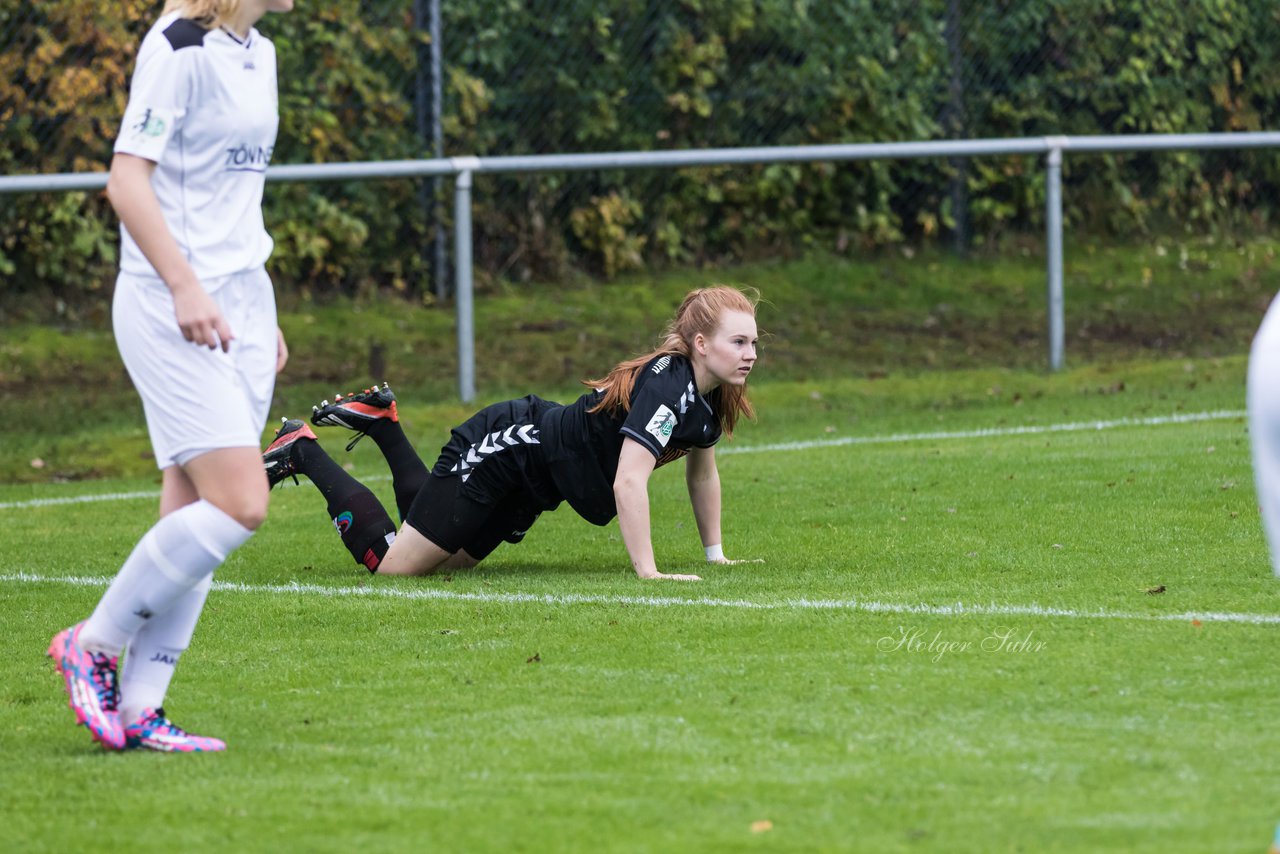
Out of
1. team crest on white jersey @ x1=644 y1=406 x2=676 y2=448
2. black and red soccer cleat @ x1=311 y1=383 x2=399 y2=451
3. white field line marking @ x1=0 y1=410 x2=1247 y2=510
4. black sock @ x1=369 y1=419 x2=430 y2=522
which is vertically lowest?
white field line marking @ x1=0 y1=410 x2=1247 y2=510

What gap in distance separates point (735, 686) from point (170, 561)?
1425 millimetres

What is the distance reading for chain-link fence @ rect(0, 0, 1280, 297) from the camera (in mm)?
12797

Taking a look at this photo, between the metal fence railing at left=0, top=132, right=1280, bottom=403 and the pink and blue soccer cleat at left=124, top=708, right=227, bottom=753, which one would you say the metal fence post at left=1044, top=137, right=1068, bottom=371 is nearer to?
the metal fence railing at left=0, top=132, right=1280, bottom=403

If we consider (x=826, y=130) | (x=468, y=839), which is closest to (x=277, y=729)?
(x=468, y=839)

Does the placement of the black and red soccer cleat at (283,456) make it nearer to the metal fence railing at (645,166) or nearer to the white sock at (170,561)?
the white sock at (170,561)

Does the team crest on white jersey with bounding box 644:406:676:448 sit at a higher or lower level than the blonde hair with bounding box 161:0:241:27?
lower

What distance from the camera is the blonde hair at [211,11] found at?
168 inches

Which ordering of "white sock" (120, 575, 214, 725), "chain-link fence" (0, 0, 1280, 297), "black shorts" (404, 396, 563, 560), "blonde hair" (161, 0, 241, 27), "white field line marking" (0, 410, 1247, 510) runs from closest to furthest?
"blonde hair" (161, 0, 241, 27), "white sock" (120, 575, 214, 725), "black shorts" (404, 396, 563, 560), "white field line marking" (0, 410, 1247, 510), "chain-link fence" (0, 0, 1280, 297)

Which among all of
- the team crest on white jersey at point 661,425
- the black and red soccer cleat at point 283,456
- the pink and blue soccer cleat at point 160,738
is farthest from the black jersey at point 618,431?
the pink and blue soccer cleat at point 160,738

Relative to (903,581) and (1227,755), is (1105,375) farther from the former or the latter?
(1227,755)

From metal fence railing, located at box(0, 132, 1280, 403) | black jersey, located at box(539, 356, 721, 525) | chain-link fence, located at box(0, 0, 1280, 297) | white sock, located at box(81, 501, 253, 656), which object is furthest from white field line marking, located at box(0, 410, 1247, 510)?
white sock, located at box(81, 501, 253, 656)

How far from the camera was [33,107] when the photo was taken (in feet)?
39.3

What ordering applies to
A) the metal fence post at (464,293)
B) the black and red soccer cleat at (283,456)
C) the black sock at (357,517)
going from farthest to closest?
1. the metal fence post at (464,293)
2. the black and red soccer cleat at (283,456)
3. the black sock at (357,517)

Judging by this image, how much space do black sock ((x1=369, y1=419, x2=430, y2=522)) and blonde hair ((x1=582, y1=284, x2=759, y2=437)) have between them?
1.11m
